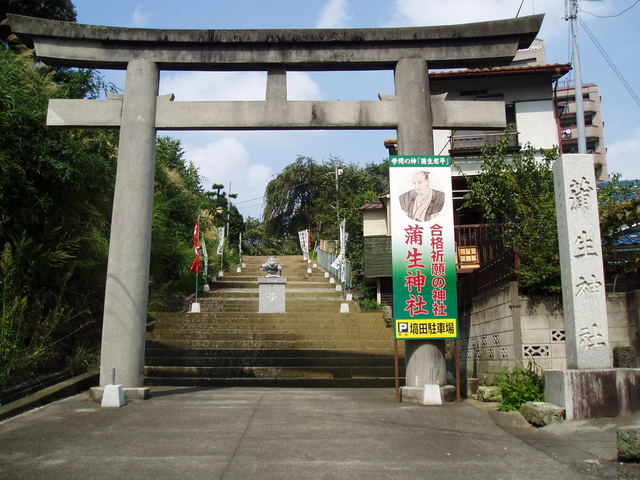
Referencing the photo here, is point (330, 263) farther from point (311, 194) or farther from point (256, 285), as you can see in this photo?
point (311, 194)

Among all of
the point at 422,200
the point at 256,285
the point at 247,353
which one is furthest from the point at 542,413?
the point at 256,285

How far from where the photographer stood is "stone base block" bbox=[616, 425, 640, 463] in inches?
198

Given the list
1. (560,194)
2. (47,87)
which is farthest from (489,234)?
(47,87)

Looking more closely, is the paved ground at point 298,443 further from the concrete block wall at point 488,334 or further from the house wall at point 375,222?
the house wall at point 375,222

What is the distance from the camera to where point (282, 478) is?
15.6ft

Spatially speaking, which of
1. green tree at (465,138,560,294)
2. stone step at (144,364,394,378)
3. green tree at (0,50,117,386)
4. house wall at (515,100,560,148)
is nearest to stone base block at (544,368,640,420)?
green tree at (465,138,560,294)

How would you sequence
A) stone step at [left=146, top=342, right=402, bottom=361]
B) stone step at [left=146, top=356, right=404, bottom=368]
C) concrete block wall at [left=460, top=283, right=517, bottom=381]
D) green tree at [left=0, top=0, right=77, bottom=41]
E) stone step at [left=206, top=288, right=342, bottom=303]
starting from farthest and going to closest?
stone step at [left=206, top=288, right=342, bottom=303] < green tree at [left=0, top=0, right=77, bottom=41] < stone step at [left=146, top=342, right=402, bottom=361] < stone step at [left=146, top=356, right=404, bottom=368] < concrete block wall at [left=460, top=283, right=517, bottom=381]

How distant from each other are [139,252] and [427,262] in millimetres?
4925

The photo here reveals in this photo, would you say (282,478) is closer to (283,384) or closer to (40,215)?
(283,384)

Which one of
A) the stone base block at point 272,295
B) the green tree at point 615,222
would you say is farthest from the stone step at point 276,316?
the green tree at point 615,222

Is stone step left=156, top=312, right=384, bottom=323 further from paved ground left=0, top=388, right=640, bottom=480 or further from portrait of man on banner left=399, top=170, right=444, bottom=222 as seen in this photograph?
portrait of man on banner left=399, top=170, right=444, bottom=222

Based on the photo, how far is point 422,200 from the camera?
30.0 ft

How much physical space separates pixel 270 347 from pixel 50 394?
6.29 m

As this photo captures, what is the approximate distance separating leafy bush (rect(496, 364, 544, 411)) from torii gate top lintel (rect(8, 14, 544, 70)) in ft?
18.3
